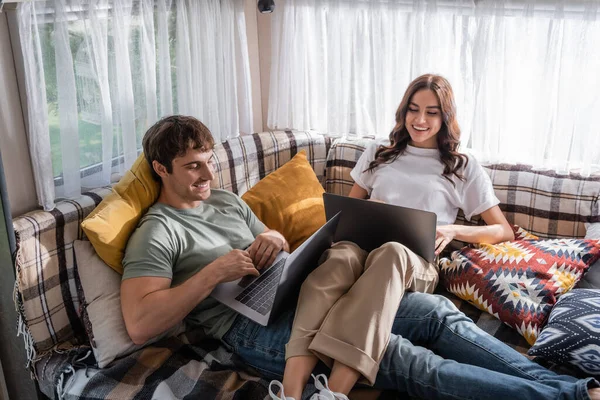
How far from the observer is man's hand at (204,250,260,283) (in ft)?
6.05

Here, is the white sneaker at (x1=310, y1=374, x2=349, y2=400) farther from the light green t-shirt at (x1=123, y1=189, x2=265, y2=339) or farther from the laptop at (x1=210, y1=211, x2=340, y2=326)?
the light green t-shirt at (x1=123, y1=189, x2=265, y2=339)

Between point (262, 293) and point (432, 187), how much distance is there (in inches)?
32.8

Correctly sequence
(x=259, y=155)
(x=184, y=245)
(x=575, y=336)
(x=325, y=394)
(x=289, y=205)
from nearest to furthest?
(x=325, y=394) < (x=575, y=336) < (x=184, y=245) < (x=289, y=205) < (x=259, y=155)

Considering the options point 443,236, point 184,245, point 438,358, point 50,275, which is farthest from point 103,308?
point 443,236

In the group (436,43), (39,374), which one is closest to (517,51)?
(436,43)

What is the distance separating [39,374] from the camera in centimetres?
188

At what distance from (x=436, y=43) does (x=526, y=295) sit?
1.10 meters

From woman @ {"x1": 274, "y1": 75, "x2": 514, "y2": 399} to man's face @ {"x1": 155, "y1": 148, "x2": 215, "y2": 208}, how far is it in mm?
487

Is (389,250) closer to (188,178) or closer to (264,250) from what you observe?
(264,250)

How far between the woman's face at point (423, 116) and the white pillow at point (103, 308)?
1138 mm

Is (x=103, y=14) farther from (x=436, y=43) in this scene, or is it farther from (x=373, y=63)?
(x=436, y=43)

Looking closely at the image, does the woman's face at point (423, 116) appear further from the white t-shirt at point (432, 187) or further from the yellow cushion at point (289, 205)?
the yellow cushion at point (289, 205)

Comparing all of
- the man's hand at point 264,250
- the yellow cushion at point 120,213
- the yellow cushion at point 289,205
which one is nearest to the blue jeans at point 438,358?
the man's hand at point 264,250

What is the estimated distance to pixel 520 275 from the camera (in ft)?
6.59
